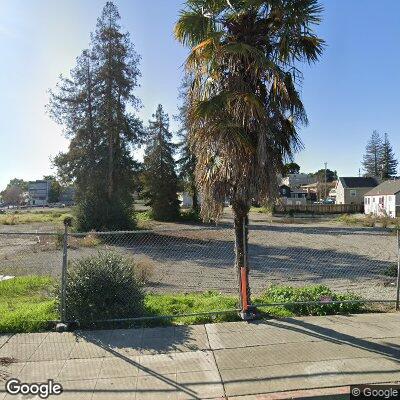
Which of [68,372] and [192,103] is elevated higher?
[192,103]

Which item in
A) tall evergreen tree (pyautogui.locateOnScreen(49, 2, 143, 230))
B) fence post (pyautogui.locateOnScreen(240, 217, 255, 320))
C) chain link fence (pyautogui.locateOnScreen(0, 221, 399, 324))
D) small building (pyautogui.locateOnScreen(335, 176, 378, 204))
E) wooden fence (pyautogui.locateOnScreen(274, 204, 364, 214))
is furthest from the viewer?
small building (pyautogui.locateOnScreen(335, 176, 378, 204))

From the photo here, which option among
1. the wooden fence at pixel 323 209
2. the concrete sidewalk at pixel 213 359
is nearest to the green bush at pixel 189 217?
the wooden fence at pixel 323 209

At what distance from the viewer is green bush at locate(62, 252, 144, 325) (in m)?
6.72

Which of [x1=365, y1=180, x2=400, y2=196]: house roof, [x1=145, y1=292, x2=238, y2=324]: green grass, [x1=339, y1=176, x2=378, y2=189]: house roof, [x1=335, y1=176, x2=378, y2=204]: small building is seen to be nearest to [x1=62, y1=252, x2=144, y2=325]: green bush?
[x1=145, y1=292, x2=238, y2=324]: green grass

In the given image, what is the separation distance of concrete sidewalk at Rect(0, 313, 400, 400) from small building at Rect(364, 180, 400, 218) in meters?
52.8

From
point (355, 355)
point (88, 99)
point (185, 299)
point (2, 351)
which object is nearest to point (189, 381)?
point (355, 355)

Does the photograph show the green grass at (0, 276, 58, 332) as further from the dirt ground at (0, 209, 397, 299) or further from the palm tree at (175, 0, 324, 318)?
the palm tree at (175, 0, 324, 318)

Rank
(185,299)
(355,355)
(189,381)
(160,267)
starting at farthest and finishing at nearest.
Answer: (160,267) < (185,299) < (355,355) < (189,381)

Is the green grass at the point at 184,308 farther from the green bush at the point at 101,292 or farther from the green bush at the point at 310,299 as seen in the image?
the green bush at the point at 101,292

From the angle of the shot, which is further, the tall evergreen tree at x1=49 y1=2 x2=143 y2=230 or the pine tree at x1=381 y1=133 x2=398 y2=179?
the pine tree at x1=381 y1=133 x2=398 y2=179

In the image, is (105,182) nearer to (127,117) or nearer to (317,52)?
(127,117)

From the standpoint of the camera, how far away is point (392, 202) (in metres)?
59.2

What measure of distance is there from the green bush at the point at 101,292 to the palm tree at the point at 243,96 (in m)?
1.81

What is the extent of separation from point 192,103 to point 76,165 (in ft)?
81.3
